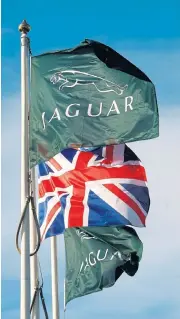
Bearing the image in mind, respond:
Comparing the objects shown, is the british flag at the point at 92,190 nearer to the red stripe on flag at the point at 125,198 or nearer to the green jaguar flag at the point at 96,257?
the red stripe on flag at the point at 125,198

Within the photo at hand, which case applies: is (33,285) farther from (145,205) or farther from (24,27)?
(24,27)

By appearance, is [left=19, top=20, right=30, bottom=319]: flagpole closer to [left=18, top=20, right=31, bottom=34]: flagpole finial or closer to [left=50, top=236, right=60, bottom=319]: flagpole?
[left=18, top=20, right=31, bottom=34]: flagpole finial

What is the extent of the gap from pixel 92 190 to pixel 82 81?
11.5 feet

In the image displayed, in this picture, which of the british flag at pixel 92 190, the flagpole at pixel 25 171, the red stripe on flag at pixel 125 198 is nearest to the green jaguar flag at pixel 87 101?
the flagpole at pixel 25 171

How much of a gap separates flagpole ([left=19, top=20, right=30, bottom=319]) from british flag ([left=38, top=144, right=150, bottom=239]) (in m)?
2.25

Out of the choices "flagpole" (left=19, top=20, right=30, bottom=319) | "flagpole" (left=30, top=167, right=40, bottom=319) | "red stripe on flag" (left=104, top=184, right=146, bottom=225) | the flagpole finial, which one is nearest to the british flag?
"red stripe on flag" (left=104, top=184, right=146, bottom=225)

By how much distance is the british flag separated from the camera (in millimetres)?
20750

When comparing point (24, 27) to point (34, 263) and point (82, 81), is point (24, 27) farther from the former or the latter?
point (34, 263)

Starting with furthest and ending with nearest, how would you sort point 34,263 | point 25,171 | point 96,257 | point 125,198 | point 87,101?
point 96,257 < point 125,198 < point 34,263 < point 87,101 < point 25,171

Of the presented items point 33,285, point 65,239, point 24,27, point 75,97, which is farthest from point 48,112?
point 65,239

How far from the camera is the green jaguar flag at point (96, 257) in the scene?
22469mm

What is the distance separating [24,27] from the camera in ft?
62.1

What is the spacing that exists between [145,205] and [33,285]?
4.06m

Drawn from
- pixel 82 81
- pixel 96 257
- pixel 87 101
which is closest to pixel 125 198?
pixel 96 257
